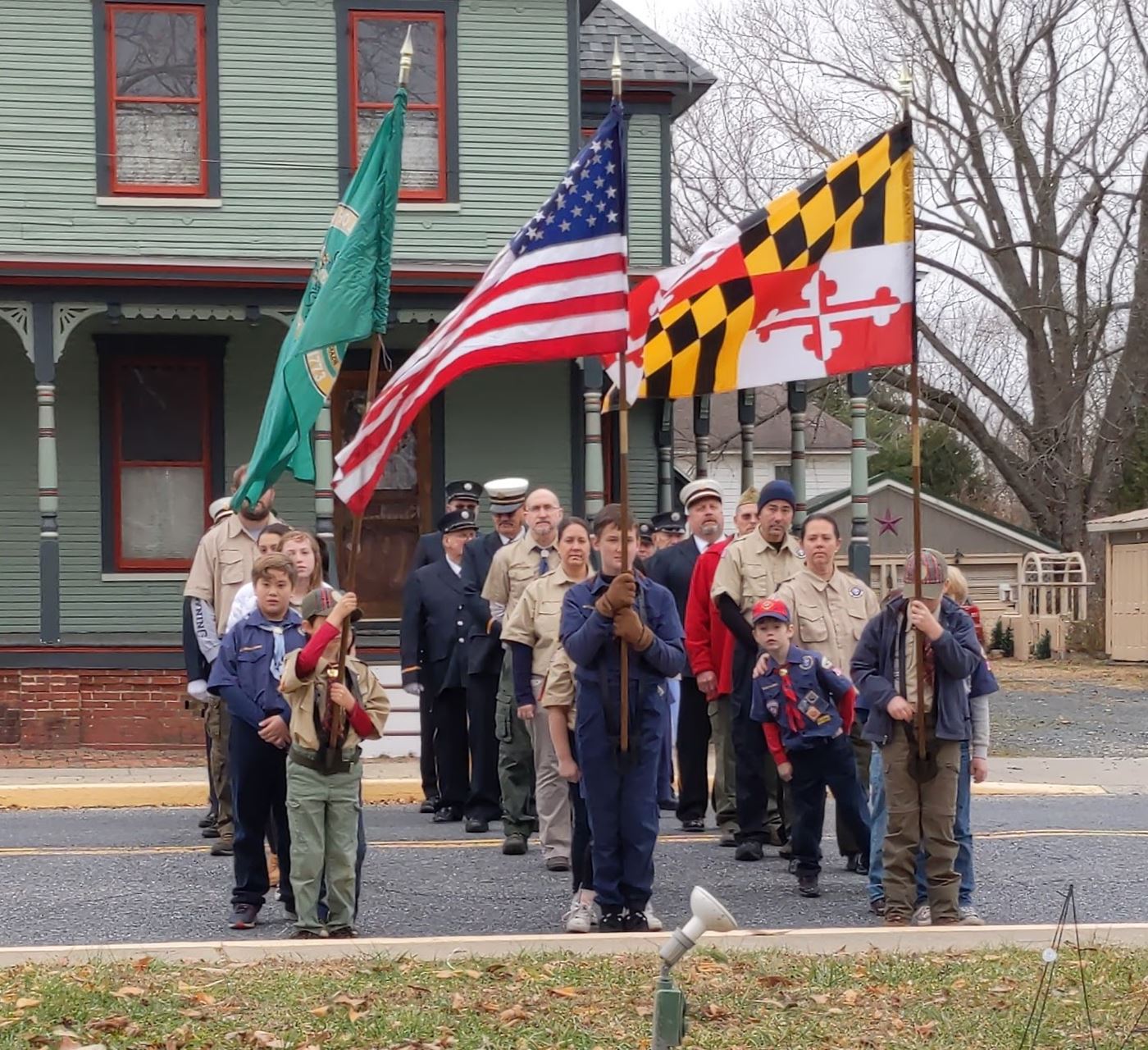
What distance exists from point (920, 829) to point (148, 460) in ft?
41.7

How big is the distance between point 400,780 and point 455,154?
7.90 meters

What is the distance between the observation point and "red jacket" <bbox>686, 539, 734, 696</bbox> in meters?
10.7

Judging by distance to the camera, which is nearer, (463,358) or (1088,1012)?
(1088,1012)

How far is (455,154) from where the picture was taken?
1934 cm

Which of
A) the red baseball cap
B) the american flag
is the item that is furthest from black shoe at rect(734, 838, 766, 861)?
the american flag

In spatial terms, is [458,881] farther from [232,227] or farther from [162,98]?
[162,98]

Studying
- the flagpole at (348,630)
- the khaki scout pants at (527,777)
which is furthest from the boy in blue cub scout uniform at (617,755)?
the khaki scout pants at (527,777)

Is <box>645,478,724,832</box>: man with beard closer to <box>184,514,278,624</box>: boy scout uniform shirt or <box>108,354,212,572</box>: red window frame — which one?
<box>184,514,278,624</box>: boy scout uniform shirt

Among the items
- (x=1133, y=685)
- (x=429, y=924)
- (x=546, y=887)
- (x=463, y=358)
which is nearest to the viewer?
(x=463, y=358)

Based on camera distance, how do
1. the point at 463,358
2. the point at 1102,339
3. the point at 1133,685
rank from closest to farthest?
the point at 463,358 → the point at 1133,685 → the point at 1102,339

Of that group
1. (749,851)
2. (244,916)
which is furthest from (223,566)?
(749,851)

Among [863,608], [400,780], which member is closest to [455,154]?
[400,780]

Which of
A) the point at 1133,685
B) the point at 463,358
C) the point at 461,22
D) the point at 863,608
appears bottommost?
the point at 1133,685

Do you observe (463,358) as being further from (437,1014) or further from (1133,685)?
(1133,685)
